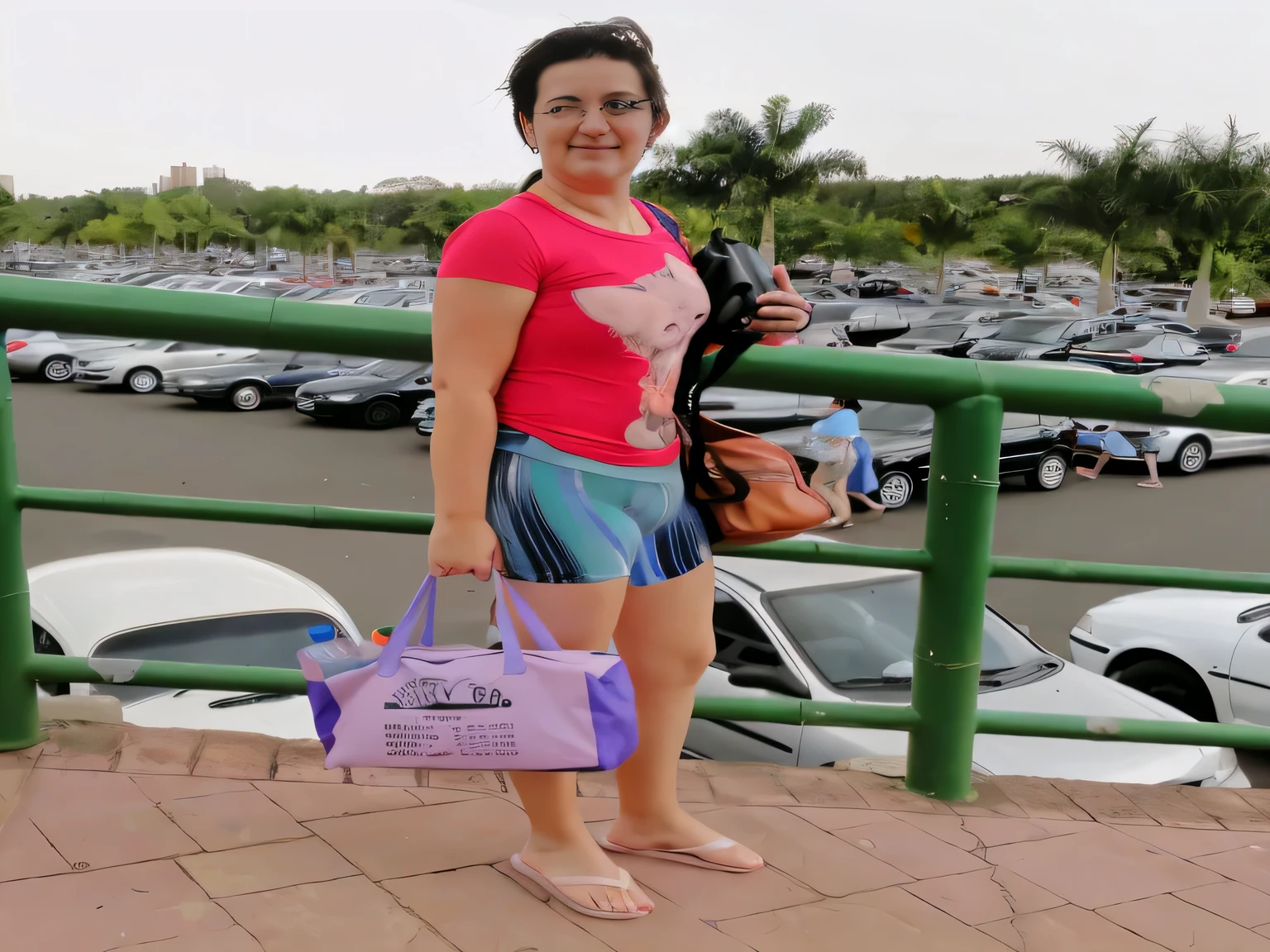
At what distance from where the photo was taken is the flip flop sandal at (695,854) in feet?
7.22

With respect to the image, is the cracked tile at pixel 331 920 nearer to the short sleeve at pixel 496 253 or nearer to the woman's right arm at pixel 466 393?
the woman's right arm at pixel 466 393

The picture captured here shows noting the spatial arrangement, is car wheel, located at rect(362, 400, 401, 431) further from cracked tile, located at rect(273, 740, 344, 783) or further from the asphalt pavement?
cracked tile, located at rect(273, 740, 344, 783)

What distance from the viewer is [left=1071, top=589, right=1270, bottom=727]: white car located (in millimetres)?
5254

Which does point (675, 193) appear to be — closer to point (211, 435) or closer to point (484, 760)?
point (211, 435)

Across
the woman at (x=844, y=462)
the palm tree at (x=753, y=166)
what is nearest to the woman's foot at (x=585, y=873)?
the woman at (x=844, y=462)

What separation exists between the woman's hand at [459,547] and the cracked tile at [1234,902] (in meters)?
1.54

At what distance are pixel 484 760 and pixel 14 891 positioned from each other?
34.4 inches

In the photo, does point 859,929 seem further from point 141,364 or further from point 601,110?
point 141,364

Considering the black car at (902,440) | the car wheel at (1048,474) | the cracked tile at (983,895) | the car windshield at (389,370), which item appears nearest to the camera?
the cracked tile at (983,895)

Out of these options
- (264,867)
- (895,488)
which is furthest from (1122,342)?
(264,867)

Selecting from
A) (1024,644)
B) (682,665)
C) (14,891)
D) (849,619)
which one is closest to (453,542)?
(682,665)

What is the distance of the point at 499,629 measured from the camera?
1824mm

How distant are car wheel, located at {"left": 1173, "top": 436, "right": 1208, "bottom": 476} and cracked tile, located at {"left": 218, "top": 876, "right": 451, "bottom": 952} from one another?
1643 cm

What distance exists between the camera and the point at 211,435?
784 inches
